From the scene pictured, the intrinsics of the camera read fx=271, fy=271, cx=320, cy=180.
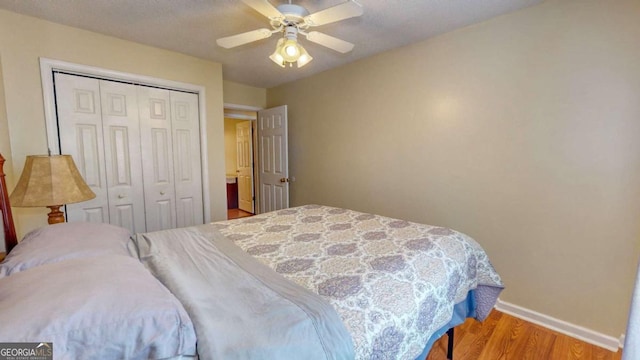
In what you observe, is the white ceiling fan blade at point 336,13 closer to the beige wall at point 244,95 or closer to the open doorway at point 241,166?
the beige wall at point 244,95

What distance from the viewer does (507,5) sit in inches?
77.2

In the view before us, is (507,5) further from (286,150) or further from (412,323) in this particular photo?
(286,150)

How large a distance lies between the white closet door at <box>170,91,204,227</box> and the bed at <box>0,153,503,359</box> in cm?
137

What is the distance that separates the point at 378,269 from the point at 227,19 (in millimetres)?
2150

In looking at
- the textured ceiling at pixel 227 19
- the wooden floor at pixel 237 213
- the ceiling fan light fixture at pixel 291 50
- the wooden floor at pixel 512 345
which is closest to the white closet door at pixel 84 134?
the textured ceiling at pixel 227 19

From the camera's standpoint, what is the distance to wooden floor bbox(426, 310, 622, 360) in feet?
5.70


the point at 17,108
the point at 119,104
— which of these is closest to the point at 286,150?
the point at 119,104

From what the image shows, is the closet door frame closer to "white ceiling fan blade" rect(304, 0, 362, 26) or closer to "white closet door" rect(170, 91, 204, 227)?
"white closet door" rect(170, 91, 204, 227)

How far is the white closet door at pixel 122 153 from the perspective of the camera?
2.58 metres

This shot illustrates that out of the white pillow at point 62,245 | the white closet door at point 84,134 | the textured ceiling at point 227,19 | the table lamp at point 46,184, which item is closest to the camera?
the white pillow at point 62,245

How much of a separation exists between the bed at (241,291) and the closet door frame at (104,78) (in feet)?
4.16

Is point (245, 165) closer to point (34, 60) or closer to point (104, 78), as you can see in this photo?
point (104, 78)

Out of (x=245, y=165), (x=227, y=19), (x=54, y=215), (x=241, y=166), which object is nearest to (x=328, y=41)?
(x=227, y=19)

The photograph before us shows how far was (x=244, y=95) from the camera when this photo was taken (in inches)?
162
